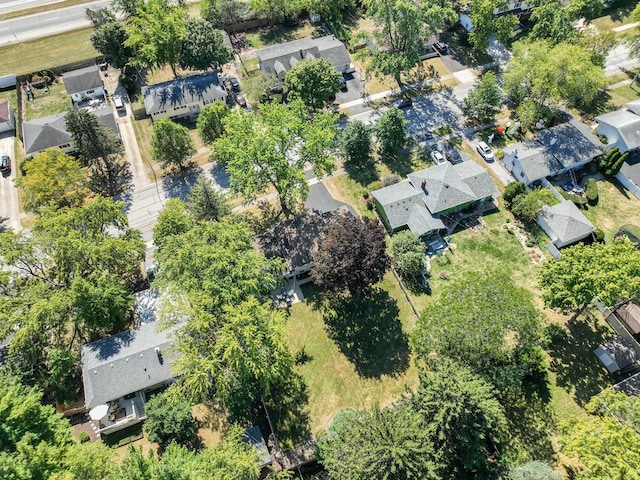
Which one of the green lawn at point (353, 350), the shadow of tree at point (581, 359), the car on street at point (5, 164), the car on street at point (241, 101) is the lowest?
the shadow of tree at point (581, 359)

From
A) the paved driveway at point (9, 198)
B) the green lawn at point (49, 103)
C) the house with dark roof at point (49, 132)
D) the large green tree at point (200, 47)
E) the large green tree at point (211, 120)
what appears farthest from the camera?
the green lawn at point (49, 103)

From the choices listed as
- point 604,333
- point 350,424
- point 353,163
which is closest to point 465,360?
point 350,424

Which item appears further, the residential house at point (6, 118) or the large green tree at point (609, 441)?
the residential house at point (6, 118)

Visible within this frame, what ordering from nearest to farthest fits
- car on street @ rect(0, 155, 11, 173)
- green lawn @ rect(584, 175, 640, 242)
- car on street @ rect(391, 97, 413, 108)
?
1. green lawn @ rect(584, 175, 640, 242)
2. car on street @ rect(0, 155, 11, 173)
3. car on street @ rect(391, 97, 413, 108)

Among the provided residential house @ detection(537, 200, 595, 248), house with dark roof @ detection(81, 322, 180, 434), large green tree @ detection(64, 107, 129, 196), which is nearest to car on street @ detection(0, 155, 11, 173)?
large green tree @ detection(64, 107, 129, 196)

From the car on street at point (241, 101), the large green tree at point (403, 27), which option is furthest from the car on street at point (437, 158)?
the car on street at point (241, 101)

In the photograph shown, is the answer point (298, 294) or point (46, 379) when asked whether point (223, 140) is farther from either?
point (46, 379)

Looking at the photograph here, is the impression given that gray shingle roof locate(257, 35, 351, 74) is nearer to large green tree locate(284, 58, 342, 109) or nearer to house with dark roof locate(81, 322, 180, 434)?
large green tree locate(284, 58, 342, 109)

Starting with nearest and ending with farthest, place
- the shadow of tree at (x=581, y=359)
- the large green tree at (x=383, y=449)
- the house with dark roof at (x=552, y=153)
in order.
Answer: the large green tree at (x=383, y=449) < the shadow of tree at (x=581, y=359) < the house with dark roof at (x=552, y=153)

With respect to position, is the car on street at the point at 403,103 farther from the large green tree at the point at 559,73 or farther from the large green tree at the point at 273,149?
the large green tree at the point at 273,149
